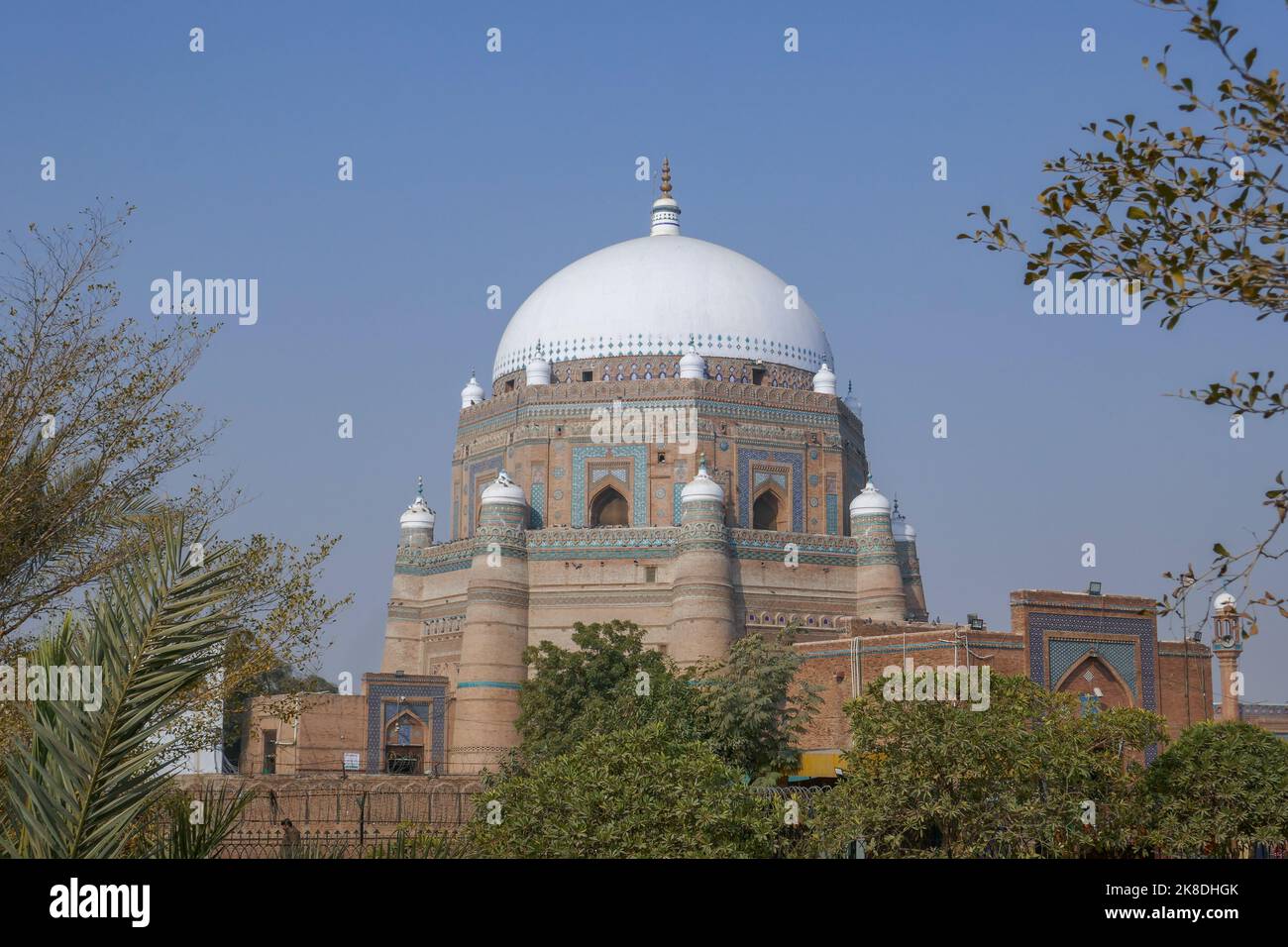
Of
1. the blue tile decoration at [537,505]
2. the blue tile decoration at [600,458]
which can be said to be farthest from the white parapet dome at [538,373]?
the blue tile decoration at [537,505]

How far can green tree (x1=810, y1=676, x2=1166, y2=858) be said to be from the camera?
13.2 m

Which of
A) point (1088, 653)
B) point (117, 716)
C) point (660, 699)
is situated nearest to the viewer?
point (117, 716)

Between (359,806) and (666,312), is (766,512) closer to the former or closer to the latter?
(666,312)

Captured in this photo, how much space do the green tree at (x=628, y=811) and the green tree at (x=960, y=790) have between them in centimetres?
169

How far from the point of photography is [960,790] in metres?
13.3

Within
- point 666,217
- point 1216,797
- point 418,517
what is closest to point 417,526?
point 418,517

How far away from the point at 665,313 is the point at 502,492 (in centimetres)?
564

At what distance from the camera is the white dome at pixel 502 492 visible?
31.3 m

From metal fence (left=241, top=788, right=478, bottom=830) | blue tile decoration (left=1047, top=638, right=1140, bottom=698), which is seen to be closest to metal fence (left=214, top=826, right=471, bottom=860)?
metal fence (left=241, top=788, right=478, bottom=830)

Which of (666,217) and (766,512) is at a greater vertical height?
(666,217)

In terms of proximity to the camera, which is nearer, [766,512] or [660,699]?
[660,699]
